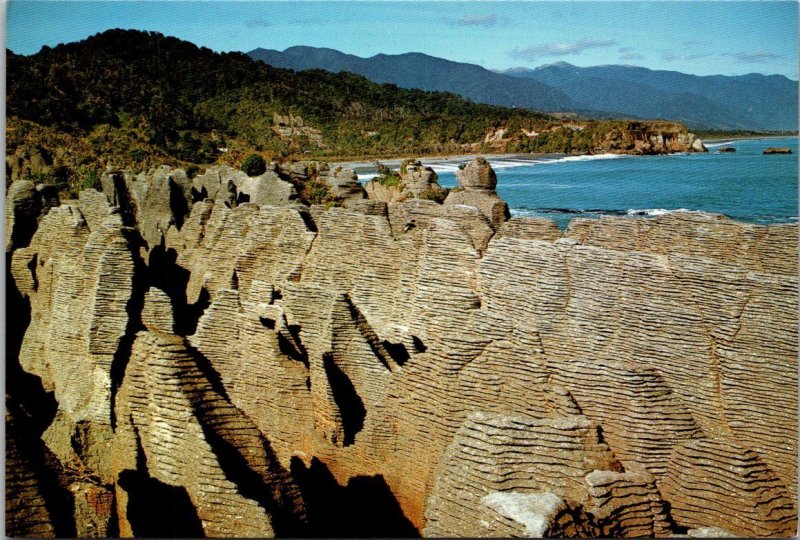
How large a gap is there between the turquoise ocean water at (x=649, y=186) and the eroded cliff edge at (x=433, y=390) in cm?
460

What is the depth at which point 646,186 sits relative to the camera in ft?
80.2

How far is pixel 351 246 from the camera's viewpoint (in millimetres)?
8570

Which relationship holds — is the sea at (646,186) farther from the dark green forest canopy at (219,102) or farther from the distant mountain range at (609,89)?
the dark green forest canopy at (219,102)

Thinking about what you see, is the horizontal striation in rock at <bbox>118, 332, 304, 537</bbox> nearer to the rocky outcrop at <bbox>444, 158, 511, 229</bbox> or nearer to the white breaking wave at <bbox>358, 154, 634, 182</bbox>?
the rocky outcrop at <bbox>444, 158, 511, 229</bbox>

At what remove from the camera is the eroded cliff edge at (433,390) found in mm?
4562

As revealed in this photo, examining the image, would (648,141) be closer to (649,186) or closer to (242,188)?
(649,186)

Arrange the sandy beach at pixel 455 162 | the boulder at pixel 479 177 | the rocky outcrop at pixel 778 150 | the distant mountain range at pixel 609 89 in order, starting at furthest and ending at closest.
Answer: the sandy beach at pixel 455 162, the rocky outcrop at pixel 778 150, the boulder at pixel 479 177, the distant mountain range at pixel 609 89

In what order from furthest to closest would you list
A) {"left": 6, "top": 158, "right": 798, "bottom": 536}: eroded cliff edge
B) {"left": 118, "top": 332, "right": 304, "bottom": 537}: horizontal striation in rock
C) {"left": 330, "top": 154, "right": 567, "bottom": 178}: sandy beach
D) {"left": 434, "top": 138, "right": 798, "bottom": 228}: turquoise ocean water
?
{"left": 330, "top": 154, "right": 567, "bottom": 178}: sandy beach
{"left": 434, "top": 138, "right": 798, "bottom": 228}: turquoise ocean water
{"left": 6, "top": 158, "right": 798, "bottom": 536}: eroded cliff edge
{"left": 118, "top": 332, "right": 304, "bottom": 537}: horizontal striation in rock

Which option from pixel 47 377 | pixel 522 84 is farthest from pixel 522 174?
pixel 522 84

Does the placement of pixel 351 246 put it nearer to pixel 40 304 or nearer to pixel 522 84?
pixel 40 304

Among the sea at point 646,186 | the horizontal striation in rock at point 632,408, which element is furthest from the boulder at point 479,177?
the horizontal striation in rock at point 632,408

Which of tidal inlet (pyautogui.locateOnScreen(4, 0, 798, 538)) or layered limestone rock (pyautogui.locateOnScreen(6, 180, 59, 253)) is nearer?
tidal inlet (pyautogui.locateOnScreen(4, 0, 798, 538))

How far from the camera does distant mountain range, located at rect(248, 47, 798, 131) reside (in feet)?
32.4

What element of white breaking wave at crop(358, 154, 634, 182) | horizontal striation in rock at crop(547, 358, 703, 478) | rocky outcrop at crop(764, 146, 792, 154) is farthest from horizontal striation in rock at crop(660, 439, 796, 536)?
white breaking wave at crop(358, 154, 634, 182)
